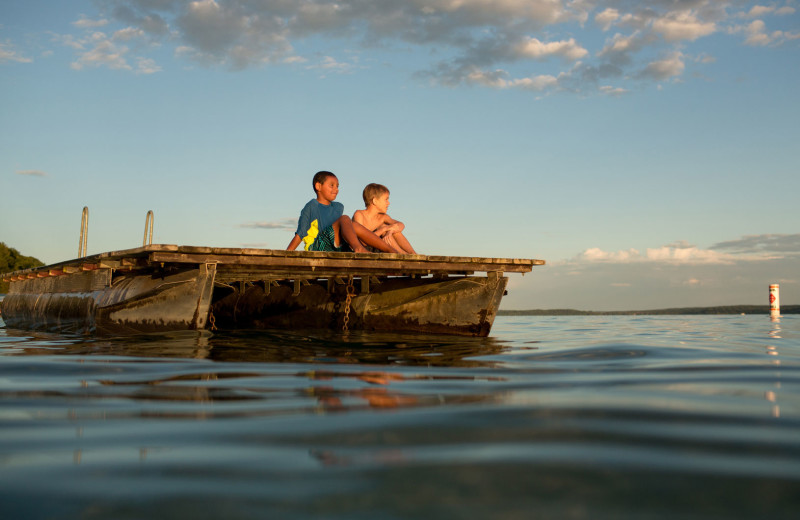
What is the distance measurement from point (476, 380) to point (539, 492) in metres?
1.92

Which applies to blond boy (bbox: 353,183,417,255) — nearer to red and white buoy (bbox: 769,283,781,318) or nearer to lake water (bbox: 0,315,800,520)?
lake water (bbox: 0,315,800,520)

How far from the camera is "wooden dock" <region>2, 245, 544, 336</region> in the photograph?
290 inches

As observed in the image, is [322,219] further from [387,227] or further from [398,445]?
[398,445]

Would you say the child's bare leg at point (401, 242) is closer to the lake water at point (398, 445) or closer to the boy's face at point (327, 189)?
the boy's face at point (327, 189)

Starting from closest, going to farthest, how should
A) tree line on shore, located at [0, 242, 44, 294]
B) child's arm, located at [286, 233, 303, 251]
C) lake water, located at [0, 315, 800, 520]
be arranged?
lake water, located at [0, 315, 800, 520] → child's arm, located at [286, 233, 303, 251] → tree line on shore, located at [0, 242, 44, 294]

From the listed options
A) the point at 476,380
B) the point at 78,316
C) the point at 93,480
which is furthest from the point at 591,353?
the point at 78,316

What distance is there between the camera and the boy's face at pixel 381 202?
8.63 meters

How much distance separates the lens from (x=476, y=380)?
321 centimetres

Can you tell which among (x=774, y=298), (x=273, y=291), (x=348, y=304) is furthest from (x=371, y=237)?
(x=774, y=298)

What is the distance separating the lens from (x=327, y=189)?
9.02m

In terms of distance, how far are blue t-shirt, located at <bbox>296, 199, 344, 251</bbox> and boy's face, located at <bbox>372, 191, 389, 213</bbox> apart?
74cm

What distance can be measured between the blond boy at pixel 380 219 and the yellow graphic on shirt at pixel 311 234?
0.65m

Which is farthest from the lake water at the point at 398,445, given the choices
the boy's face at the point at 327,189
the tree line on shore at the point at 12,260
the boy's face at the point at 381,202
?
the tree line on shore at the point at 12,260

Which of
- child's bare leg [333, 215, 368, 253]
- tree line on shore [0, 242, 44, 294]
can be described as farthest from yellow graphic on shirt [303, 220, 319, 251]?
tree line on shore [0, 242, 44, 294]
